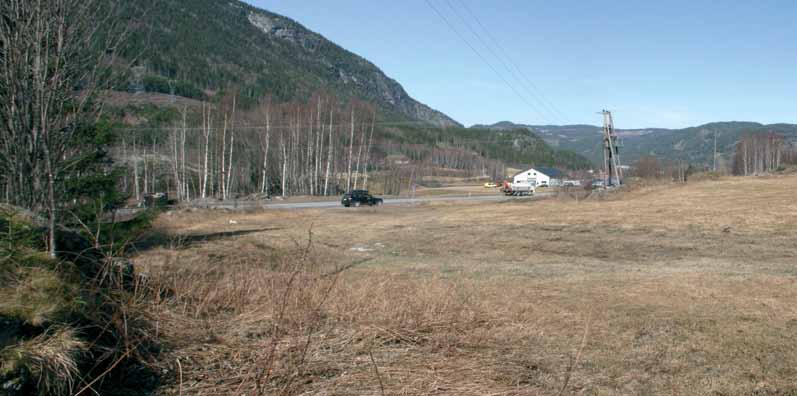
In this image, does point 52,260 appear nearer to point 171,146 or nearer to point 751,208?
point 751,208

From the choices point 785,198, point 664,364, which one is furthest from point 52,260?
point 785,198

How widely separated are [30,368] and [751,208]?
29649mm

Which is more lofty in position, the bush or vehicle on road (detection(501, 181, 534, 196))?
vehicle on road (detection(501, 181, 534, 196))

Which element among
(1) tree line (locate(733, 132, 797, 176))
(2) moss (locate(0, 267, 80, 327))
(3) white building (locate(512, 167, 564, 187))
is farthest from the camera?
(3) white building (locate(512, 167, 564, 187))

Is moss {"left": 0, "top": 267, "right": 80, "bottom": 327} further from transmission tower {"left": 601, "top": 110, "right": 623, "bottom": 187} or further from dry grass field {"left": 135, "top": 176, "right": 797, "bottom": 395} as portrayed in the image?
transmission tower {"left": 601, "top": 110, "right": 623, "bottom": 187}

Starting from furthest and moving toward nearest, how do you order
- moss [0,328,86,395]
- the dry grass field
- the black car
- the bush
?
the black car < the dry grass field < the bush < moss [0,328,86,395]

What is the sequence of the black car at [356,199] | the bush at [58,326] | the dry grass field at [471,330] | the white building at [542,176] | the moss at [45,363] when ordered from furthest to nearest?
1. the white building at [542,176]
2. the black car at [356,199]
3. the dry grass field at [471,330]
4. the bush at [58,326]
5. the moss at [45,363]

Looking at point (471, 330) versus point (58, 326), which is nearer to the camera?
point (58, 326)

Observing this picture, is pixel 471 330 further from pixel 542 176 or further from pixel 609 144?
pixel 542 176

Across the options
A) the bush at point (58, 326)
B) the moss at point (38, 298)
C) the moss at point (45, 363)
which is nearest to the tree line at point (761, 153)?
the bush at point (58, 326)

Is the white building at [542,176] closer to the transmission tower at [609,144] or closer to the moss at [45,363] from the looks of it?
the transmission tower at [609,144]

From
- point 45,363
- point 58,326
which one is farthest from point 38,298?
point 45,363

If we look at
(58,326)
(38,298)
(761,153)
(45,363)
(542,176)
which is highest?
(761,153)

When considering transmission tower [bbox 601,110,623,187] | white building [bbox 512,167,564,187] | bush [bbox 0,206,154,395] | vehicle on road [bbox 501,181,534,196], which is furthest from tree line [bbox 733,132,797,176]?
bush [bbox 0,206,154,395]
